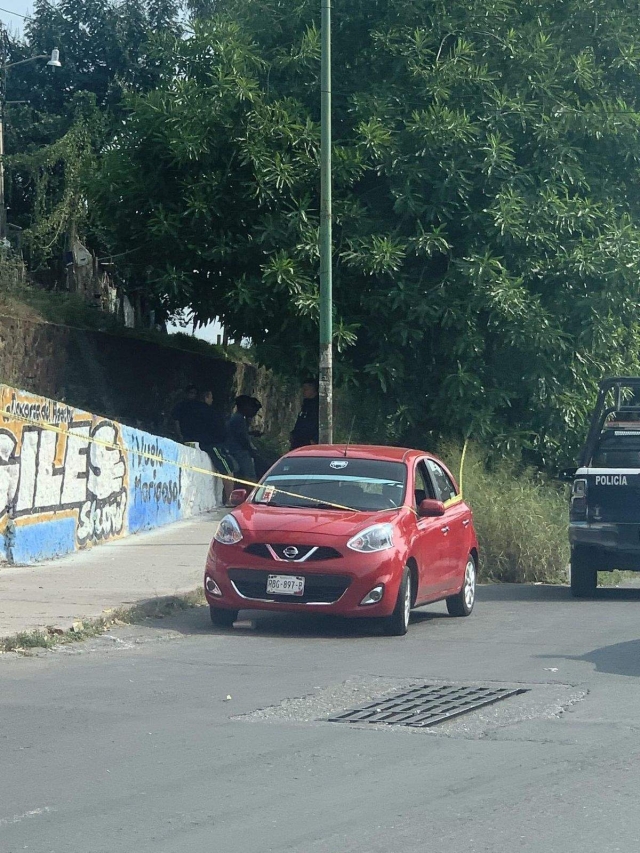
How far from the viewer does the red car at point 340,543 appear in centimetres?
1062

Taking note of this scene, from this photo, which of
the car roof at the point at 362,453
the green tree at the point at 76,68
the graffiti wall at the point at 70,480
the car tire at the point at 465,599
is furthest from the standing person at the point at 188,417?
the green tree at the point at 76,68

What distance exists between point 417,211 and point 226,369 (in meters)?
7.93

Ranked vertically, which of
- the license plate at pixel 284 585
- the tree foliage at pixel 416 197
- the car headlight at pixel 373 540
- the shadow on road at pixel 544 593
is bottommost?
the shadow on road at pixel 544 593

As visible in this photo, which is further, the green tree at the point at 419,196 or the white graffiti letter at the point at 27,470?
the green tree at the point at 419,196

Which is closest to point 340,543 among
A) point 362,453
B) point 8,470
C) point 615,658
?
point 362,453

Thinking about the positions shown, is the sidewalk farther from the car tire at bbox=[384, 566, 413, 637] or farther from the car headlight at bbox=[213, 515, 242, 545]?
the car tire at bbox=[384, 566, 413, 637]

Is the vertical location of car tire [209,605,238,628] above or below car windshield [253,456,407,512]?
below

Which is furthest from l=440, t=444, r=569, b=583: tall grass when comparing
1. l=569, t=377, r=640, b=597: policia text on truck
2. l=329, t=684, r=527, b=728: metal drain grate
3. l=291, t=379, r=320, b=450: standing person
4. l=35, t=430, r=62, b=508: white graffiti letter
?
l=329, t=684, r=527, b=728: metal drain grate

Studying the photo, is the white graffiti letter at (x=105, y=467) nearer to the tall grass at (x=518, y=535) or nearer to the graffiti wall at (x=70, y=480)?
the graffiti wall at (x=70, y=480)

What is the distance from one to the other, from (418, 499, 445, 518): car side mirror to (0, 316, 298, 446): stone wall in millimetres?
10208

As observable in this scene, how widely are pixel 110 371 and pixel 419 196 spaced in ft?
21.4

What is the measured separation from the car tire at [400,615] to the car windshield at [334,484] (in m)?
0.87

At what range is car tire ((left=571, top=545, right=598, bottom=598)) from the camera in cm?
1441

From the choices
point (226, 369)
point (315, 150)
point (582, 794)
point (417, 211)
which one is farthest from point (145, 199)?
point (582, 794)
